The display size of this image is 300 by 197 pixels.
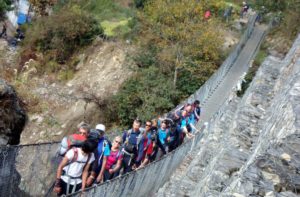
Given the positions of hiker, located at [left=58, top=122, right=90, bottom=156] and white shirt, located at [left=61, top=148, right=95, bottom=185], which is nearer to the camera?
white shirt, located at [left=61, top=148, right=95, bottom=185]

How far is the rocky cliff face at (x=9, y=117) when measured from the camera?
1436 cm

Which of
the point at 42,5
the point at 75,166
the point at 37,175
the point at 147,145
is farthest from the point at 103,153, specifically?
the point at 42,5

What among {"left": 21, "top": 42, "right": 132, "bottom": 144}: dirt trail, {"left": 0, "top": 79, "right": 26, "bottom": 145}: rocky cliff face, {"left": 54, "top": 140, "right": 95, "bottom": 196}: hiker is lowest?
{"left": 21, "top": 42, "right": 132, "bottom": 144}: dirt trail

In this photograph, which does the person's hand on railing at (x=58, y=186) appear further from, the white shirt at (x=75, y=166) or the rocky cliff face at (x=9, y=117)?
the rocky cliff face at (x=9, y=117)

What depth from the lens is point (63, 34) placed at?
32562 mm

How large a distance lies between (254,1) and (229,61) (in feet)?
54.0

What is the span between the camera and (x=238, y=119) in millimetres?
10055

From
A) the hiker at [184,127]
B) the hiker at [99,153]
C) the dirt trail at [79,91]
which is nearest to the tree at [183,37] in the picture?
the dirt trail at [79,91]

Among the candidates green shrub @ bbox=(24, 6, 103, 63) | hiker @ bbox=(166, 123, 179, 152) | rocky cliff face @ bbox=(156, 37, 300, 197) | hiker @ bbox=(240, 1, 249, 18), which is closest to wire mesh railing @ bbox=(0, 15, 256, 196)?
hiker @ bbox=(166, 123, 179, 152)

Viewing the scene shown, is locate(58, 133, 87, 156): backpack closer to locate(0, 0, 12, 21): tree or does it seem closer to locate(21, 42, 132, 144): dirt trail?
locate(21, 42, 132, 144): dirt trail

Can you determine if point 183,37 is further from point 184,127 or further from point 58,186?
point 58,186

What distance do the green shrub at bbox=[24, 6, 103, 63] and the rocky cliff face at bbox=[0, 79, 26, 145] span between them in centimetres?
1697

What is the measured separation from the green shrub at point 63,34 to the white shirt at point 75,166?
24650mm

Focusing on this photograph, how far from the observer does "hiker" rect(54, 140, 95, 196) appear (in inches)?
311
